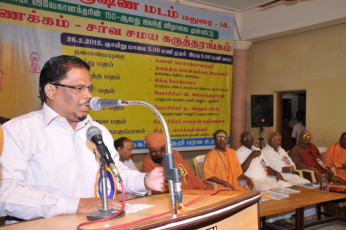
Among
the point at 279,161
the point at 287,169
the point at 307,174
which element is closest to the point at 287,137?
the point at 307,174

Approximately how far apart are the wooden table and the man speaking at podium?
2.05 m

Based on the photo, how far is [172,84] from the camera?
19.4 feet

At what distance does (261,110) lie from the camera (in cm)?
682

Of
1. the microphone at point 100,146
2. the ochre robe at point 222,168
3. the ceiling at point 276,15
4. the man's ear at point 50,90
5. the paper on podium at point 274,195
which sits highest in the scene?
the ceiling at point 276,15

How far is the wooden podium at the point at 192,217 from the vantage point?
121 centimetres

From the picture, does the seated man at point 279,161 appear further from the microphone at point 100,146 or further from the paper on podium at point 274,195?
the microphone at point 100,146

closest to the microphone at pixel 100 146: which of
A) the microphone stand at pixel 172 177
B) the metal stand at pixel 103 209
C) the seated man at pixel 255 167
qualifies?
the metal stand at pixel 103 209

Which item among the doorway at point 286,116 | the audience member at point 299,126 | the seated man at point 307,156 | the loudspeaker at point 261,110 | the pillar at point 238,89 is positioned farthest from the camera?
the doorway at point 286,116

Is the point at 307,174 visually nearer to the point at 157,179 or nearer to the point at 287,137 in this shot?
the point at 287,137

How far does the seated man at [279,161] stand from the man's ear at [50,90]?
4495 mm

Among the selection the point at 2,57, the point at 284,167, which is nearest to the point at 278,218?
the point at 284,167

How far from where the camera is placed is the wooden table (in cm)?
342

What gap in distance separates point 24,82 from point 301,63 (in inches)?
220

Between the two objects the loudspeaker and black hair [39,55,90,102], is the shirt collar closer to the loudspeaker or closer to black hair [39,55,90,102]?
black hair [39,55,90,102]
